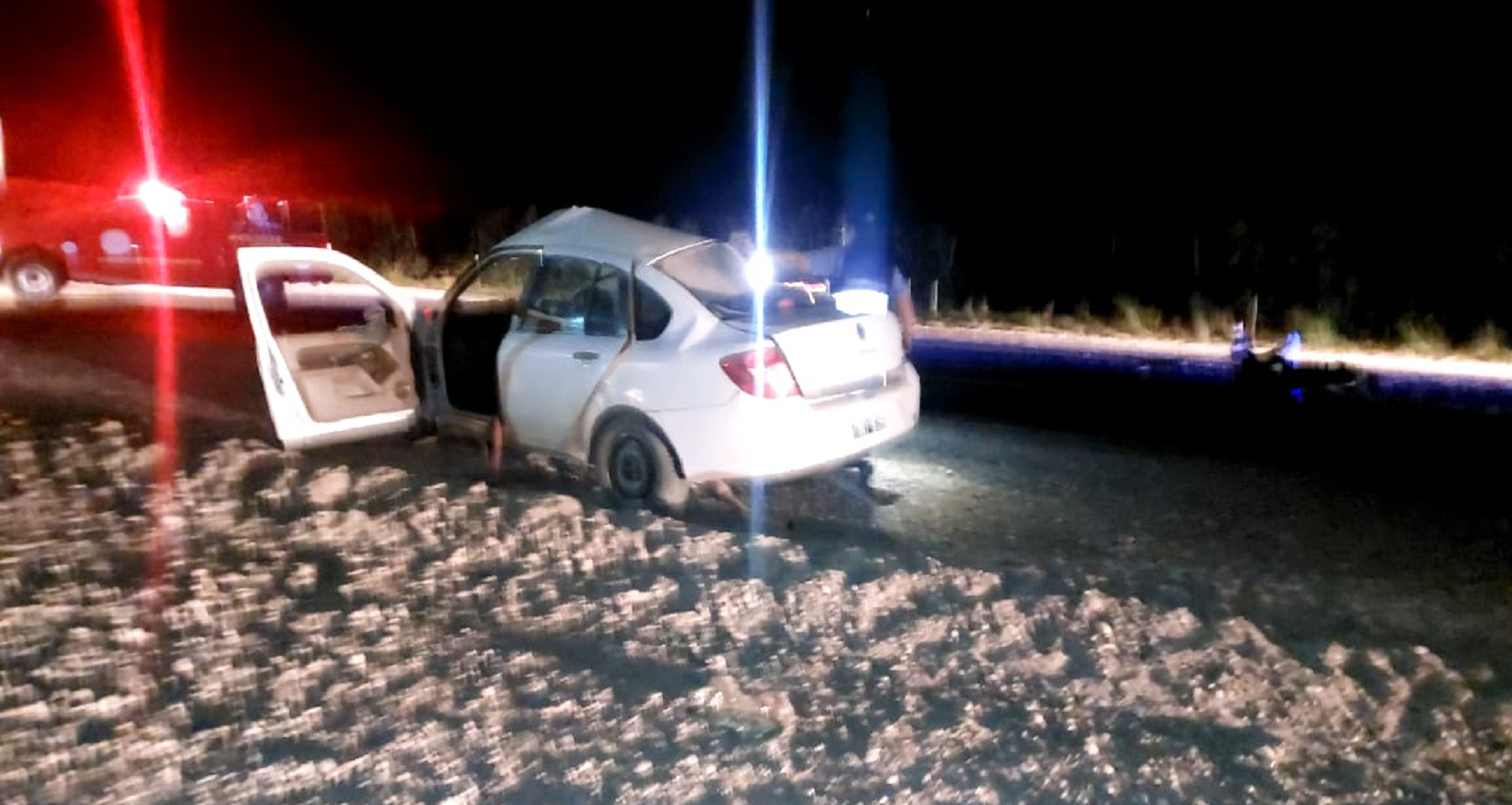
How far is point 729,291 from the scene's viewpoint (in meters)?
8.11

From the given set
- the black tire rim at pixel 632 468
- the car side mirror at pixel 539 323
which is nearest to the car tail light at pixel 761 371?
the black tire rim at pixel 632 468

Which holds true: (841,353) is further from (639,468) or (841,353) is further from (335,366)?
(335,366)

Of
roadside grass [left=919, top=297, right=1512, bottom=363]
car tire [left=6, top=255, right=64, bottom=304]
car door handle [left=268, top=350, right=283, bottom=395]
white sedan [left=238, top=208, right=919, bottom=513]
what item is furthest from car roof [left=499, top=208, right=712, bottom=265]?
roadside grass [left=919, top=297, right=1512, bottom=363]

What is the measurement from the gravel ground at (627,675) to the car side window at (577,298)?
126cm

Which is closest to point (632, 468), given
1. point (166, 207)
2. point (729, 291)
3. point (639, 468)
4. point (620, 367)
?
point (639, 468)

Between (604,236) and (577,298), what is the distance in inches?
15.6

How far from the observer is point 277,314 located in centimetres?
1669

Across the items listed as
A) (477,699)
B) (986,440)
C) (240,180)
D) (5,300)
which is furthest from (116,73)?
(477,699)

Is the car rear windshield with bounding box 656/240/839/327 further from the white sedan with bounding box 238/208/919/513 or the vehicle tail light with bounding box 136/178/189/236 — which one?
the vehicle tail light with bounding box 136/178/189/236

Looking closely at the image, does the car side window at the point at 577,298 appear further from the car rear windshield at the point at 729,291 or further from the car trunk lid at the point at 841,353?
the car trunk lid at the point at 841,353

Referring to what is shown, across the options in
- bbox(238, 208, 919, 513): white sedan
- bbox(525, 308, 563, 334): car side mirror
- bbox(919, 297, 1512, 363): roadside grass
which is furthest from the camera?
bbox(919, 297, 1512, 363): roadside grass

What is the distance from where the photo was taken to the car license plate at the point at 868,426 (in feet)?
25.2

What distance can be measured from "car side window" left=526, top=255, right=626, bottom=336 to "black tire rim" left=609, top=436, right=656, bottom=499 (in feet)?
2.06

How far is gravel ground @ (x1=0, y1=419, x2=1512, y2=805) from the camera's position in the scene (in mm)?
4543
